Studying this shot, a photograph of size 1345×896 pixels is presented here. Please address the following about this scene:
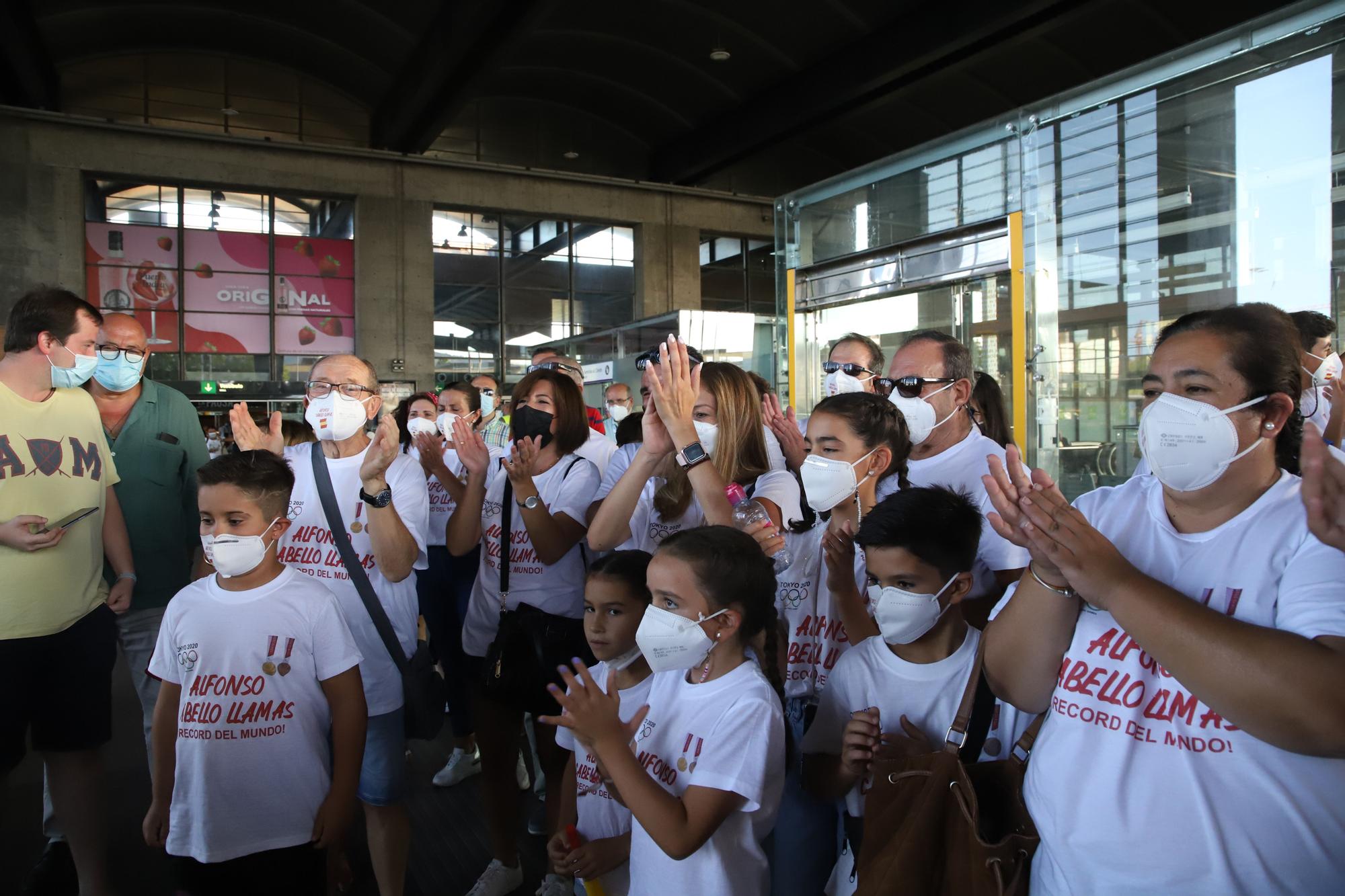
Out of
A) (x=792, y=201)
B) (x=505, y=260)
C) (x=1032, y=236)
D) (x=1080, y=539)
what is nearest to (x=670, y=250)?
(x=505, y=260)

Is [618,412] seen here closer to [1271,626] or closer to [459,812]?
[459,812]

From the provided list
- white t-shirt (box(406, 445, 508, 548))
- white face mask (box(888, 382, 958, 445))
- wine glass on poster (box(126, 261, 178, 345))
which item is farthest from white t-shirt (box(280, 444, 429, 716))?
wine glass on poster (box(126, 261, 178, 345))

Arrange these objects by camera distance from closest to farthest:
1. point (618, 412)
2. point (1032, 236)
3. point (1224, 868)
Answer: point (1224, 868)
point (1032, 236)
point (618, 412)

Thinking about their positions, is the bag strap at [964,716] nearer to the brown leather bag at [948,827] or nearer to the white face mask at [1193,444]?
the brown leather bag at [948,827]

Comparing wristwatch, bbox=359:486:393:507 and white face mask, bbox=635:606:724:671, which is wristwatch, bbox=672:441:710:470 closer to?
white face mask, bbox=635:606:724:671

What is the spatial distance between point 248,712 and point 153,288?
1678cm

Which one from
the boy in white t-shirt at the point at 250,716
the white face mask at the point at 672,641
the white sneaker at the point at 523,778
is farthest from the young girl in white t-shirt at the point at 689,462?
the white sneaker at the point at 523,778

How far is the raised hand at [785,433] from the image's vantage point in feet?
10.6

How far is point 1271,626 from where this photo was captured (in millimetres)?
1256

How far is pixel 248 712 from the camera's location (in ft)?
7.27

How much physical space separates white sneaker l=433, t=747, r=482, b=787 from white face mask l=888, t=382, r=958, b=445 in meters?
2.63

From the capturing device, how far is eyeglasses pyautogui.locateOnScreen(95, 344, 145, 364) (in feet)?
11.2

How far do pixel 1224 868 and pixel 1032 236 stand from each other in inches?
170

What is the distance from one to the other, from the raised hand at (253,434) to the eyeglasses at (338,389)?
0.25 metres
